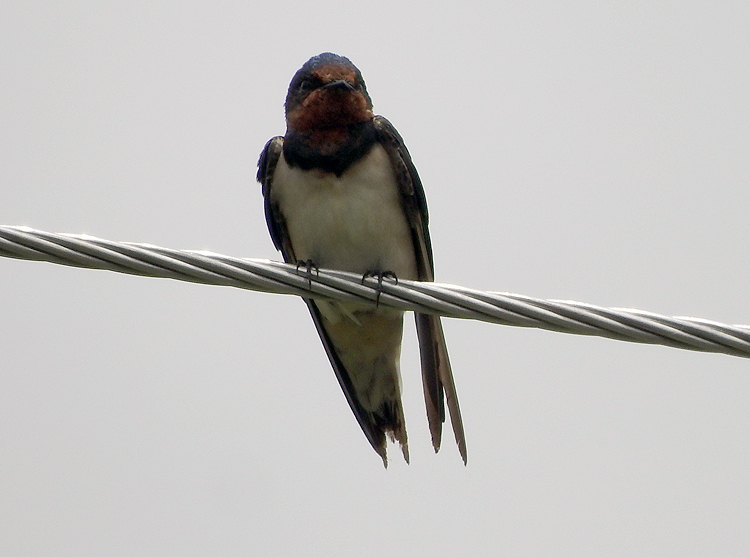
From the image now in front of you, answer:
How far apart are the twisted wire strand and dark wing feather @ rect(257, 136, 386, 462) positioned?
6.43 ft

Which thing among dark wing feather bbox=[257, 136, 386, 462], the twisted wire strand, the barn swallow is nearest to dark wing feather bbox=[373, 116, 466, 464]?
the barn swallow

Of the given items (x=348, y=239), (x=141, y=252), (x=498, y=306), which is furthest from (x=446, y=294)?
(x=348, y=239)

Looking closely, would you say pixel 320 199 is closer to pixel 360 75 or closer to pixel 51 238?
pixel 360 75

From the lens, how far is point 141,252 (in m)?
2.74

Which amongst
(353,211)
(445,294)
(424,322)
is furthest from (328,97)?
(445,294)

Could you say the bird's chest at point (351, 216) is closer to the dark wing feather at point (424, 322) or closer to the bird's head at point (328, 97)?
the dark wing feather at point (424, 322)

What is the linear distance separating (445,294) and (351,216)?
5.37 ft

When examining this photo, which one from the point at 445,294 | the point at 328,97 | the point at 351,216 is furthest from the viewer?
the point at 328,97

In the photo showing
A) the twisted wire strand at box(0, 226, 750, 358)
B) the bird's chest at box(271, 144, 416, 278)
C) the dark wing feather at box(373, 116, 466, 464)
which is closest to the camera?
the twisted wire strand at box(0, 226, 750, 358)

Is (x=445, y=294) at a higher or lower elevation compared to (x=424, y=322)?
lower

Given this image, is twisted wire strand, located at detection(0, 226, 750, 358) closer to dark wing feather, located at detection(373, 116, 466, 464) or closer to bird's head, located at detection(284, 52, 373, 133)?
A: dark wing feather, located at detection(373, 116, 466, 464)

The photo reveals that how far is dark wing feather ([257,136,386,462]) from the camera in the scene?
16.2 ft

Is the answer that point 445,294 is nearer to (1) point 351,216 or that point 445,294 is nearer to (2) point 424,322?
(1) point 351,216

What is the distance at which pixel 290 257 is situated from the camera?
5.04 metres
